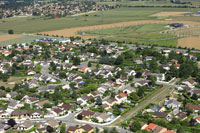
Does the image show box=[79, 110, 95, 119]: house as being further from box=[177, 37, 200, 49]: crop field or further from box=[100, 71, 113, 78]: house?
box=[177, 37, 200, 49]: crop field

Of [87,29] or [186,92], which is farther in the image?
[87,29]

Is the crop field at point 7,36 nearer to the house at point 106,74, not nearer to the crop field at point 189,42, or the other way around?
the house at point 106,74

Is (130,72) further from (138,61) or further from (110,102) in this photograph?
(110,102)

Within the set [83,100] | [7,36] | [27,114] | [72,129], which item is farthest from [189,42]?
[7,36]

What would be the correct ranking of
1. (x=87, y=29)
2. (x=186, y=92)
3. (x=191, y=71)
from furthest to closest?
(x=87, y=29), (x=191, y=71), (x=186, y=92)

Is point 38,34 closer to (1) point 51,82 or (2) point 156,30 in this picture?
(2) point 156,30

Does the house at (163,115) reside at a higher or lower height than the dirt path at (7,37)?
lower

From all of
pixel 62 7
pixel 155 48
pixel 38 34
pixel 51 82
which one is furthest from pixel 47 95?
pixel 62 7

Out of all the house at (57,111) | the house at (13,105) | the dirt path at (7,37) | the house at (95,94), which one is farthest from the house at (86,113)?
the dirt path at (7,37)

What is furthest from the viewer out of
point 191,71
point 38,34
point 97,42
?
point 38,34

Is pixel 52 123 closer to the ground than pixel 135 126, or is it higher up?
closer to the ground

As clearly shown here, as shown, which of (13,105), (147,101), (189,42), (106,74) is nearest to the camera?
(13,105)
